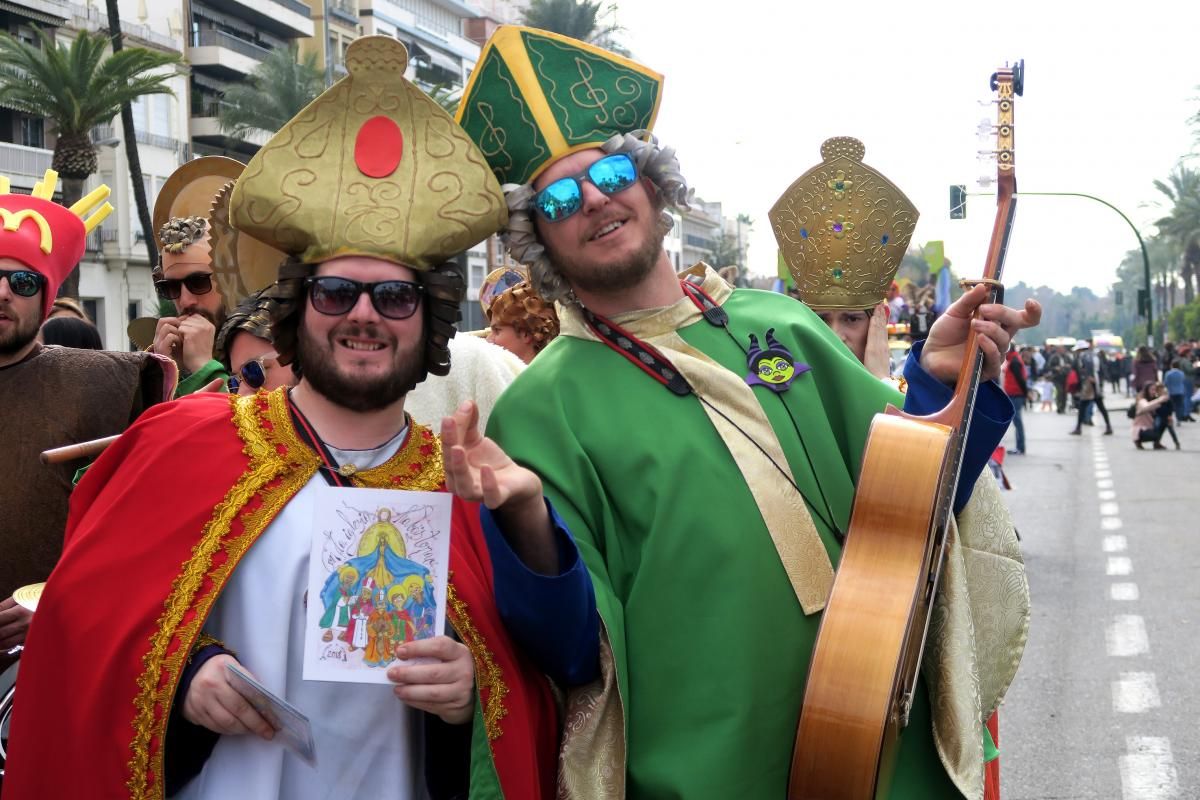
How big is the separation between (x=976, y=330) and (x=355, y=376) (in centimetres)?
137

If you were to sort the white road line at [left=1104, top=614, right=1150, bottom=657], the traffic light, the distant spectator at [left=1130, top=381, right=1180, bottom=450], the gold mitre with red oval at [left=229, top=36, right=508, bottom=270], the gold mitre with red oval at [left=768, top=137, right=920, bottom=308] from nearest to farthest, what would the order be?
the gold mitre with red oval at [left=229, top=36, right=508, bottom=270]
the traffic light
the gold mitre with red oval at [left=768, top=137, right=920, bottom=308]
the white road line at [left=1104, top=614, right=1150, bottom=657]
the distant spectator at [left=1130, top=381, right=1180, bottom=450]

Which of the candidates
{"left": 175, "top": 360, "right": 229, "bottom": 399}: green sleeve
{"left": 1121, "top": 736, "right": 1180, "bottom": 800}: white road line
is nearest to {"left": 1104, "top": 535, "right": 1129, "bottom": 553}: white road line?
{"left": 1121, "top": 736, "right": 1180, "bottom": 800}: white road line

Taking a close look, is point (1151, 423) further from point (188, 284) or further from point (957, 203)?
point (188, 284)

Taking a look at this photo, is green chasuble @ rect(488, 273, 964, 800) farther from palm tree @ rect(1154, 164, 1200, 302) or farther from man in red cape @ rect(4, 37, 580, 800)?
palm tree @ rect(1154, 164, 1200, 302)

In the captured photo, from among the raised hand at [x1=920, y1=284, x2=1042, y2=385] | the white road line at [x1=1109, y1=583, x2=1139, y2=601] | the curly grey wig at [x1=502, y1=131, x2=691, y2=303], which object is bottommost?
the white road line at [x1=1109, y1=583, x2=1139, y2=601]

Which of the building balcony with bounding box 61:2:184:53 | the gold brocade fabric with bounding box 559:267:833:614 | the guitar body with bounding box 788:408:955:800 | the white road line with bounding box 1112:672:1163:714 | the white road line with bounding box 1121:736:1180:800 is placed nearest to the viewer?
the guitar body with bounding box 788:408:955:800

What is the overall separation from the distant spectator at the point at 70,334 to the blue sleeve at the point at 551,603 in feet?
13.2

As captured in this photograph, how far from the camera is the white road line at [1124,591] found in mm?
10188

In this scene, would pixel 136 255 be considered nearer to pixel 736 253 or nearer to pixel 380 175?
pixel 380 175

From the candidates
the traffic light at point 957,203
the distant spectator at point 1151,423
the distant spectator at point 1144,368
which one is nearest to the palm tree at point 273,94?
the distant spectator at point 1144,368

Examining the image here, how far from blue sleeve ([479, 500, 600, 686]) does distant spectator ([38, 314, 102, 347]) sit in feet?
13.2

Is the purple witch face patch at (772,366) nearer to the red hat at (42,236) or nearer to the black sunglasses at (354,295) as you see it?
the black sunglasses at (354,295)

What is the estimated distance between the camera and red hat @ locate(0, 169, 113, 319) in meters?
4.53

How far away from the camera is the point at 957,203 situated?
431 cm
